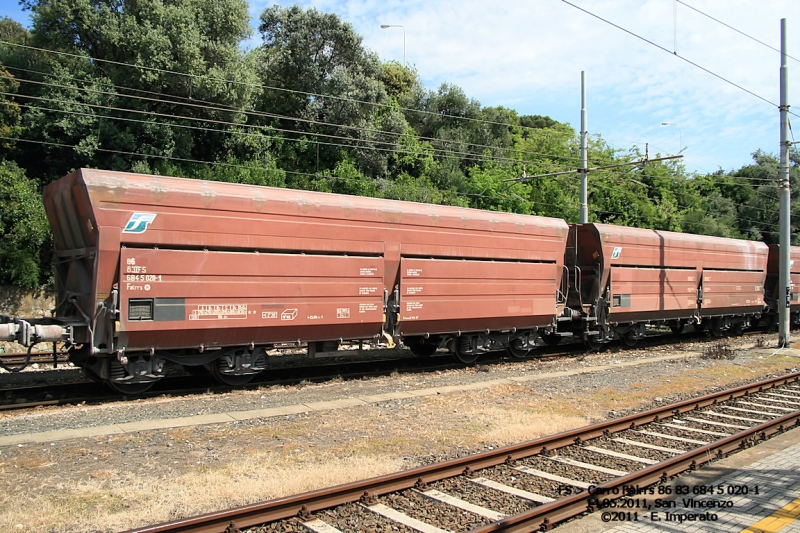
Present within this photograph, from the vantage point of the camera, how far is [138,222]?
33.2ft

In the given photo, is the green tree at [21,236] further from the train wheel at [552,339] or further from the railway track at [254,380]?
the train wheel at [552,339]

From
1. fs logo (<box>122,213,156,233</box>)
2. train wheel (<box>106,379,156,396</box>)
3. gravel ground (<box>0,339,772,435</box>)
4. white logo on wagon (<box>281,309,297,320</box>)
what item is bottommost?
gravel ground (<box>0,339,772,435</box>)

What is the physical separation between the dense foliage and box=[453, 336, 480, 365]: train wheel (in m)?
13.9

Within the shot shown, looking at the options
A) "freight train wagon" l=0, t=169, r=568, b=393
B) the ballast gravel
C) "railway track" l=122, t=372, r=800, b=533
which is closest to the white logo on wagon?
"freight train wagon" l=0, t=169, r=568, b=393

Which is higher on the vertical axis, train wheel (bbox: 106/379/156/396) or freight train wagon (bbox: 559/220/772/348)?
freight train wagon (bbox: 559/220/772/348)

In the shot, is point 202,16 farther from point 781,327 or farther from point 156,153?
point 781,327

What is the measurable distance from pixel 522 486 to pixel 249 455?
131 inches

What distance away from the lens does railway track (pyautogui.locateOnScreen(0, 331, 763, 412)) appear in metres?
10.5

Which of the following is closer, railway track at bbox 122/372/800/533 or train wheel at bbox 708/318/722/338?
railway track at bbox 122/372/800/533

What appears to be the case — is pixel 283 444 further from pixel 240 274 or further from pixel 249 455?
pixel 240 274

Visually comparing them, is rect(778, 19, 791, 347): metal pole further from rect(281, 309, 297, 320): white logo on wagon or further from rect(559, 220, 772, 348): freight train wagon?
rect(281, 309, 297, 320): white logo on wagon

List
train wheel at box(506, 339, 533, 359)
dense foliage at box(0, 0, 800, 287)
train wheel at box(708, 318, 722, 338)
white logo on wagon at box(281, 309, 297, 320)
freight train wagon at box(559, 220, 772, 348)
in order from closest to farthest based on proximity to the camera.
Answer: white logo on wagon at box(281, 309, 297, 320) < train wheel at box(506, 339, 533, 359) < freight train wagon at box(559, 220, 772, 348) < train wheel at box(708, 318, 722, 338) < dense foliage at box(0, 0, 800, 287)

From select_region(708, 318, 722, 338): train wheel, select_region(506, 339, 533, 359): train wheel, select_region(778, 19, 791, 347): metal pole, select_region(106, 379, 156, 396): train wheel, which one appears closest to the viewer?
select_region(106, 379, 156, 396): train wheel

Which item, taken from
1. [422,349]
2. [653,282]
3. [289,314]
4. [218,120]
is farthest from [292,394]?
[218,120]
